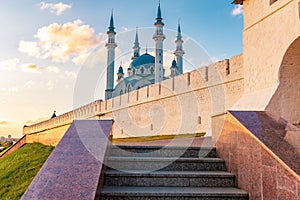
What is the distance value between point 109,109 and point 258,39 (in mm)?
15554

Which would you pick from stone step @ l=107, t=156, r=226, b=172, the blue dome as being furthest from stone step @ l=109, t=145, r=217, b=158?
the blue dome

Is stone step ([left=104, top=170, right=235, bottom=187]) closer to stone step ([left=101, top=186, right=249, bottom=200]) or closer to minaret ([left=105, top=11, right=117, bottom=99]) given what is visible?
stone step ([left=101, top=186, right=249, bottom=200])

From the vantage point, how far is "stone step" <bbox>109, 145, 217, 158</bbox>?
361cm

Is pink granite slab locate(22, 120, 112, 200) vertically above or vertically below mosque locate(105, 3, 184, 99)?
below

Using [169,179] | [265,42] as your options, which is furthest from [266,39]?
[169,179]

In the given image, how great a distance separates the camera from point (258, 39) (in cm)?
604

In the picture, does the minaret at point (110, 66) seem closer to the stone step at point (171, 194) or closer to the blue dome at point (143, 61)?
the blue dome at point (143, 61)

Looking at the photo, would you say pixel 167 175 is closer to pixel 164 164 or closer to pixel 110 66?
pixel 164 164

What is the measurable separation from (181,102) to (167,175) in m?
10.3

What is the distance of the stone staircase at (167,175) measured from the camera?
2.68m

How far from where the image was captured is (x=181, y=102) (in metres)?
13.2

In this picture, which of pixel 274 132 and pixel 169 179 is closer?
pixel 274 132

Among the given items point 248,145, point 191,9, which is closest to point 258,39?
point 191,9

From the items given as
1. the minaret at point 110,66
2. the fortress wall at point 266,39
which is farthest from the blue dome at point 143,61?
the fortress wall at point 266,39
